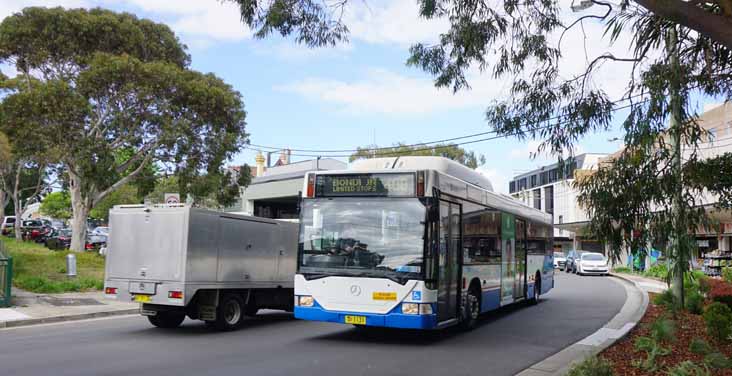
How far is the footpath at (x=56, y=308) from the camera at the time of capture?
14438mm

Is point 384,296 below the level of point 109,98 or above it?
below

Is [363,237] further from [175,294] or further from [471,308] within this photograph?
[175,294]

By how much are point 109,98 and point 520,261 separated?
18.8 m

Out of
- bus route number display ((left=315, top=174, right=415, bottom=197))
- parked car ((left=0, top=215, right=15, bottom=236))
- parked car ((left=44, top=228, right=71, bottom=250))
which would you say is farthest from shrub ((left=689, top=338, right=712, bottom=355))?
parked car ((left=0, top=215, right=15, bottom=236))

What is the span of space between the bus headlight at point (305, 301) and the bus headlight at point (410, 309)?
1.67 metres

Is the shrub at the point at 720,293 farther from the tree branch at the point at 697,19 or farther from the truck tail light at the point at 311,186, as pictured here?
the tree branch at the point at 697,19

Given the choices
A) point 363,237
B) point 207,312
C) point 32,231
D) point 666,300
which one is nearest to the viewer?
point 363,237

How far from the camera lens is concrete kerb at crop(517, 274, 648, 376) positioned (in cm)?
909

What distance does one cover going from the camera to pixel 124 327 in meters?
13.7

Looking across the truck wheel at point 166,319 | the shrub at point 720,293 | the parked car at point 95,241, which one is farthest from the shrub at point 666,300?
the parked car at point 95,241

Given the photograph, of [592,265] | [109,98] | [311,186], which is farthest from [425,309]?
[592,265]

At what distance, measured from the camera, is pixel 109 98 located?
2739cm

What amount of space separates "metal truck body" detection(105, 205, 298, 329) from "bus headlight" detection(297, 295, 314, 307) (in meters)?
2.25

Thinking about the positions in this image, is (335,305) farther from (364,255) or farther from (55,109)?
(55,109)
